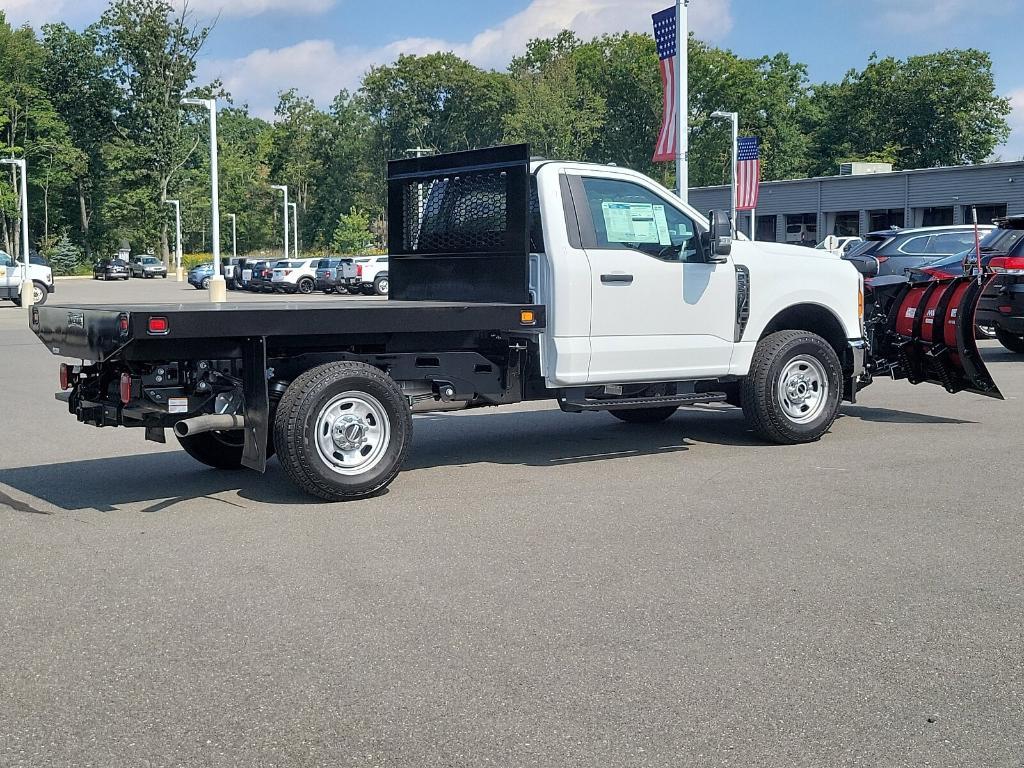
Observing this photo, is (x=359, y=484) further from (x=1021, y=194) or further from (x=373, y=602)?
(x=1021, y=194)

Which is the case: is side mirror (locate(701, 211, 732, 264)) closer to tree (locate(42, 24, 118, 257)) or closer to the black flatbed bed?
the black flatbed bed

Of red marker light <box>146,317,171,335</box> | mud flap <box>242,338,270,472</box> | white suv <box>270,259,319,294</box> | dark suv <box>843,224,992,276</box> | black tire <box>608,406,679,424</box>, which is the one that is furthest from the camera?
white suv <box>270,259,319,294</box>

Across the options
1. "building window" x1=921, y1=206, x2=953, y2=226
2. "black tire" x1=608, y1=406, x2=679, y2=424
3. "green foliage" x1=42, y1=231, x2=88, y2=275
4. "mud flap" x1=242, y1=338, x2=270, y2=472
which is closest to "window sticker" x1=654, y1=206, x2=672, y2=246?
"black tire" x1=608, y1=406, x2=679, y2=424

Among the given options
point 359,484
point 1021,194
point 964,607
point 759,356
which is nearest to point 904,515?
point 964,607

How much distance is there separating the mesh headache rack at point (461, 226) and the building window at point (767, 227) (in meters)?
51.1

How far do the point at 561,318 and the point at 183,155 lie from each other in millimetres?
85127

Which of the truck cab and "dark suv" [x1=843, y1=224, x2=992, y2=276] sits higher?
"dark suv" [x1=843, y1=224, x2=992, y2=276]

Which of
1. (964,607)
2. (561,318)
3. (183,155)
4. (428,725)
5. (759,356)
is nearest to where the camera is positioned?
(428,725)

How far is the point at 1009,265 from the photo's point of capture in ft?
52.5

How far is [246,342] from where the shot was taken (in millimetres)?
7473

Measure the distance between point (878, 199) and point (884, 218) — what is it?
88 centimetres

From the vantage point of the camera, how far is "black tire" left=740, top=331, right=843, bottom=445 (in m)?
9.65

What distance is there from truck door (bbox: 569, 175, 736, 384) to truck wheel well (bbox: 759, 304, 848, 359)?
2.62 ft

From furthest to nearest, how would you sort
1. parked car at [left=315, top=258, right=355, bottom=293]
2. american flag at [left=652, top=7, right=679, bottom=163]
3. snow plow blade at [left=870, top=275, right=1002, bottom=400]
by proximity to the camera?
1. parked car at [left=315, top=258, right=355, bottom=293]
2. american flag at [left=652, top=7, right=679, bottom=163]
3. snow plow blade at [left=870, top=275, right=1002, bottom=400]
